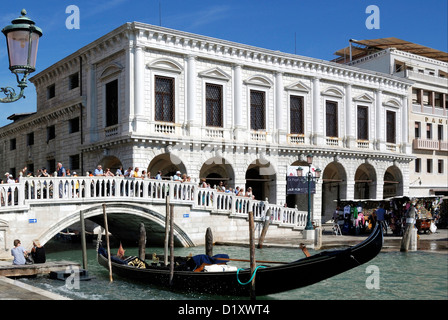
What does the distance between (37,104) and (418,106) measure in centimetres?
2280

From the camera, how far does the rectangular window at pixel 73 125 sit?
26.7m

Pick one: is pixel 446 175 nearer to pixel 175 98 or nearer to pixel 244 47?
pixel 244 47

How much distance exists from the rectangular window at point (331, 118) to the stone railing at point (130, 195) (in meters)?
7.39

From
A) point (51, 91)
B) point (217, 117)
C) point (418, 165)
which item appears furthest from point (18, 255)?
point (418, 165)

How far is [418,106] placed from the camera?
3453 centimetres

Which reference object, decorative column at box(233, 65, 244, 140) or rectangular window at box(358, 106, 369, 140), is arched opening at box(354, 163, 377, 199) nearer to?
rectangular window at box(358, 106, 369, 140)

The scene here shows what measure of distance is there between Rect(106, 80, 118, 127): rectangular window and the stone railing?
5.25 metres

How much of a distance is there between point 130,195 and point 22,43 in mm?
12097

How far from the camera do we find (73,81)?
2741 centimetres

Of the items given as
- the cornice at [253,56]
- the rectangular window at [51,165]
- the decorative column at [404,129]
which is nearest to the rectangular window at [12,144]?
the rectangular window at [51,165]

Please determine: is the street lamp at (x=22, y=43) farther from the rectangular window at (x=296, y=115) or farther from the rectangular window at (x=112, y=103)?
the rectangular window at (x=296, y=115)

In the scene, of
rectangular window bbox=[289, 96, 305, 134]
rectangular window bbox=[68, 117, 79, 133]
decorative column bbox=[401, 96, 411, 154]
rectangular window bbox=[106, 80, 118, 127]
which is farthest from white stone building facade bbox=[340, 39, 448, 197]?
rectangular window bbox=[68, 117, 79, 133]

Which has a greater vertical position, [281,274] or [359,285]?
[281,274]

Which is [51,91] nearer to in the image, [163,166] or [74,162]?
[74,162]
